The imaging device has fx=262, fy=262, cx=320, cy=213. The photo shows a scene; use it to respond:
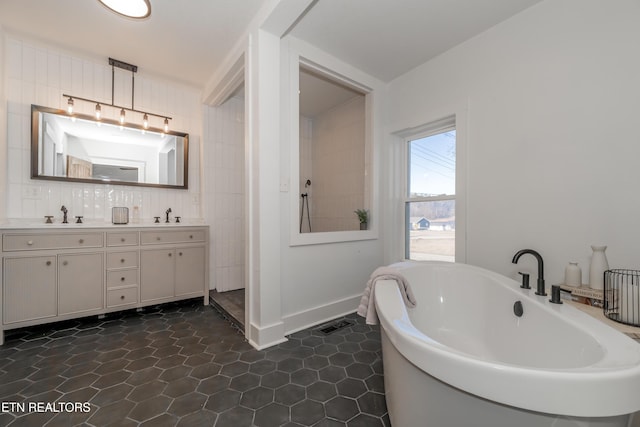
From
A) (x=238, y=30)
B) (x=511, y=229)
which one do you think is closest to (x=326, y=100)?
(x=238, y=30)

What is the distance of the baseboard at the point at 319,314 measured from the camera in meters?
2.29

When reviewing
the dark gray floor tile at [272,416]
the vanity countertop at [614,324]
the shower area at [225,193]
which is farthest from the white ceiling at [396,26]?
the dark gray floor tile at [272,416]

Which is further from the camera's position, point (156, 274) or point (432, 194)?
point (432, 194)

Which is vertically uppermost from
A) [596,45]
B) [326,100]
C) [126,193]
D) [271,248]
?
[326,100]

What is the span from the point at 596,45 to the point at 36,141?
448 cm

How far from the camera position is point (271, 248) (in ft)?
7.00

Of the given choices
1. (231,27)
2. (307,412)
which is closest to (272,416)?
(307,412)

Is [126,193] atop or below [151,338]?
atop

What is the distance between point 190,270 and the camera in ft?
9.37

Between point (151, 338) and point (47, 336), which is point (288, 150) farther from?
point (47, 336)

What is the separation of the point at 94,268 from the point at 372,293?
98.1 inches

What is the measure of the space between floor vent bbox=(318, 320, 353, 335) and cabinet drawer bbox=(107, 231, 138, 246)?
6.50ft

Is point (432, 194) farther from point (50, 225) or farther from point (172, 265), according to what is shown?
point (50, 225)

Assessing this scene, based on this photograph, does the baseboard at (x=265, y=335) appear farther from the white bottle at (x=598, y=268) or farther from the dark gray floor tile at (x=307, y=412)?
the white bottle at (x=598, y=268)
